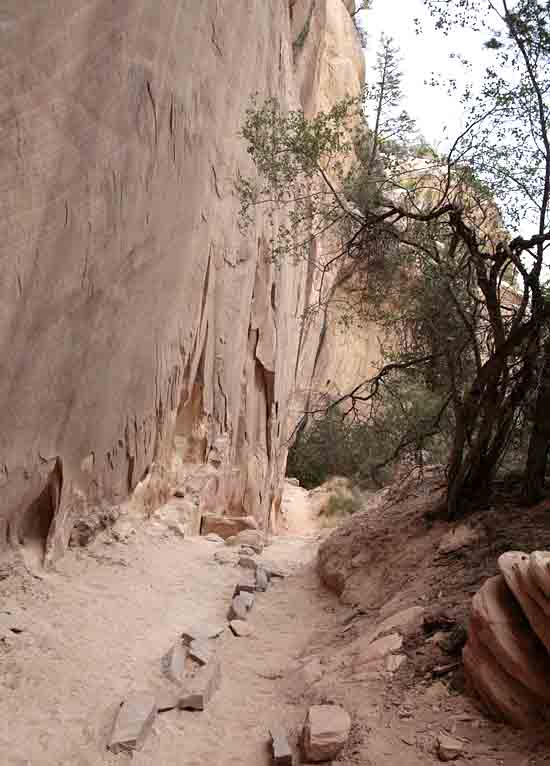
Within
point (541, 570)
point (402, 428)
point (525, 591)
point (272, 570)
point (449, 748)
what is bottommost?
point (449, 748)

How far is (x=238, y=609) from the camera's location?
19.6ft

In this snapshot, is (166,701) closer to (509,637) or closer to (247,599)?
(509,637)

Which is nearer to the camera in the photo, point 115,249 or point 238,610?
point 238,610

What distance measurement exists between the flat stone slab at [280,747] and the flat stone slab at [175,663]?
3.06 feet

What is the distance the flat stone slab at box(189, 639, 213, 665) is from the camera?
15.3ft

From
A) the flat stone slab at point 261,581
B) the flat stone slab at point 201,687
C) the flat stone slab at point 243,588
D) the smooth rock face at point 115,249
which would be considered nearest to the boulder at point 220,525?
the smooth rock face at point 115,249

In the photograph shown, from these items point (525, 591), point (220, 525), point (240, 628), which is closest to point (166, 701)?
point (240, 628)

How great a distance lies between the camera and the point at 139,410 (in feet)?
25.4

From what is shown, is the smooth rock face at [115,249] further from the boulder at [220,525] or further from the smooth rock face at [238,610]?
the smooth rock face at [238,610]

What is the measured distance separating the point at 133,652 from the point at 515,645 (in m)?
2.61

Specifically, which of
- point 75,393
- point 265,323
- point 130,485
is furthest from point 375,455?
point 75,393

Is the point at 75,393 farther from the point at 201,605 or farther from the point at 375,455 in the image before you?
the point at 375,455

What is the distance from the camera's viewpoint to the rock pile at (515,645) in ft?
10.9

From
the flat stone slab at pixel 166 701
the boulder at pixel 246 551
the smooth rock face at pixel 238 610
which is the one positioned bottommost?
the flat stone slab at pixel 166 701
